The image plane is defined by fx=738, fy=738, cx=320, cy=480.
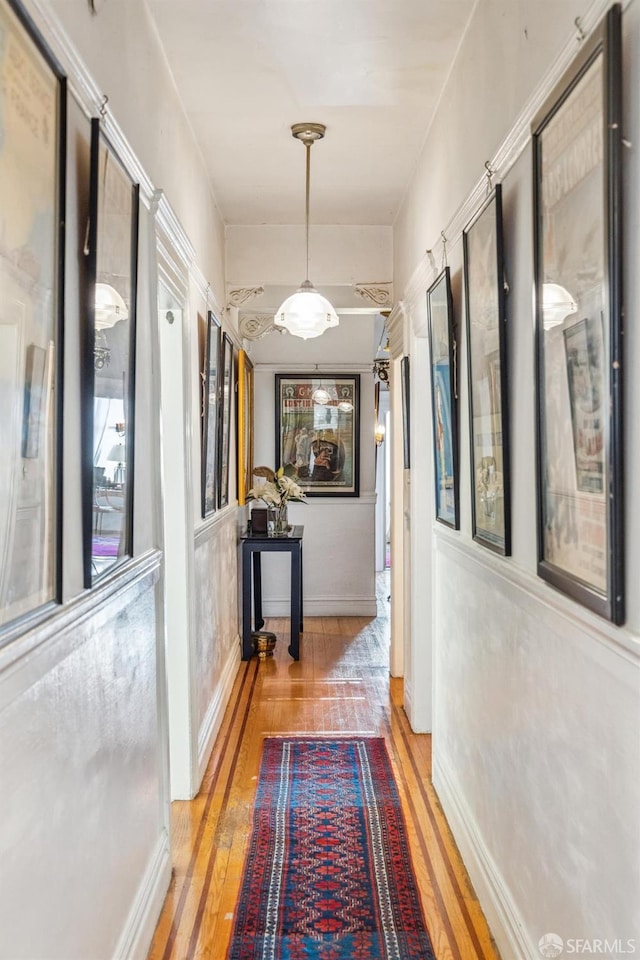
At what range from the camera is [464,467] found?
2561 millimetres

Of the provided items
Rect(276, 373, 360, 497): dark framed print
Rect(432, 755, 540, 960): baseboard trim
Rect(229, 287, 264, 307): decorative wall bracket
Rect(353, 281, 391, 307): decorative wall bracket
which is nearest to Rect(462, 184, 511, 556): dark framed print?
Rect(432, 755, 540, 960): baseboard trim

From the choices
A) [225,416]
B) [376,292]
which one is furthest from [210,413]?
[376,292]

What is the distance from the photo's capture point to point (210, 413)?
362cm

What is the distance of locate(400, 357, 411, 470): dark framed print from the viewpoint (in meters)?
3.88

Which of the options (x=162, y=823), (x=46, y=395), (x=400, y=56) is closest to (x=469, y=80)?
(x=400, y=56)

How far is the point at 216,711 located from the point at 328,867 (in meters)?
1.39

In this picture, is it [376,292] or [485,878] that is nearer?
[485,878]

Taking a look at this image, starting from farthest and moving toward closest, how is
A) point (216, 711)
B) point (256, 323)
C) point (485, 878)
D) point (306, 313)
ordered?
point (256, 323) → point (216, 711) → point (306, 313) → point (485, 878)

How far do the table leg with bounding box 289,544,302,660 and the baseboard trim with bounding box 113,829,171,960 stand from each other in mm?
2720

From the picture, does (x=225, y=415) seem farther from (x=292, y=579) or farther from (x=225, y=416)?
(x=292, y=579)

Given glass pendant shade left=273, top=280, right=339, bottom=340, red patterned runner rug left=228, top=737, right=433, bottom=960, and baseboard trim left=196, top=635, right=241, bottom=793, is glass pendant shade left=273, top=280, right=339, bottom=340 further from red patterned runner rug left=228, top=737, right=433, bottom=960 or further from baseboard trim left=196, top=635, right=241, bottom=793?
red patterned runner rug left=228, top=737, right=433, bottom=960

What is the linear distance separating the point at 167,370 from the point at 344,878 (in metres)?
2.00

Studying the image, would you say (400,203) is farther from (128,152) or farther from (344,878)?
(344,878)

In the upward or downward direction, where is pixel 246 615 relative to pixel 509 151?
downward
